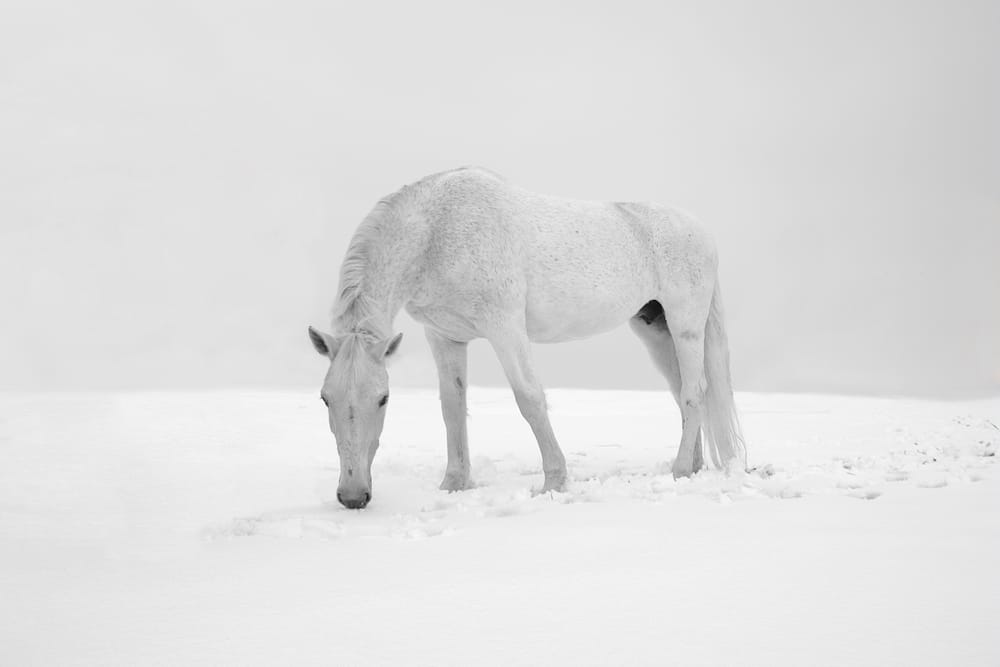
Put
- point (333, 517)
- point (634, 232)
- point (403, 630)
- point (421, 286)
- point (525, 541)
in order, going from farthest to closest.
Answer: point (634, 232), point (421, 286), point (333, 517), point (525, 541), point (403, 630)

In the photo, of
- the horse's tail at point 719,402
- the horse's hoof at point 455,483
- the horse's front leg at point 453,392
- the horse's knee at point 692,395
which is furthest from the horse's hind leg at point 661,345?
the horse's hoof at point 455,483

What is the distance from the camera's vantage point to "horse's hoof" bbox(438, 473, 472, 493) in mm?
5855

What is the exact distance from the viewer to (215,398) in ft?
33.8

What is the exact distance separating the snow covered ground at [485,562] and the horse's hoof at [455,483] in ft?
0.35

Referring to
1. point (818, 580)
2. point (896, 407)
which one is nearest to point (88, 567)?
point (818, 580)

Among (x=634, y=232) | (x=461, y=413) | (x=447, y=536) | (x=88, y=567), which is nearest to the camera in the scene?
(x=88, y=567)

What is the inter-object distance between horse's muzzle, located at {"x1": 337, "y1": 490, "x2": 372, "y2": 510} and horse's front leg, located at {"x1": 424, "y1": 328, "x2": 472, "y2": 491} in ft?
4.54

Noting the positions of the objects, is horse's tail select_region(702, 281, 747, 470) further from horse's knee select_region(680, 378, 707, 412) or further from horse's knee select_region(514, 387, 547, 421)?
horse's knee select_region(514, 387, 547, 421)

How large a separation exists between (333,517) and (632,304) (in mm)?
3155

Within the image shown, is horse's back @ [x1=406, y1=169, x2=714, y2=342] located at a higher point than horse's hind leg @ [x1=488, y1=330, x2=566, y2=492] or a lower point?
higher

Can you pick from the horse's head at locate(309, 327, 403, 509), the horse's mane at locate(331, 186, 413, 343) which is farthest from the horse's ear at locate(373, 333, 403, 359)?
the horse's mane at locate(331, 186, 413, 343)

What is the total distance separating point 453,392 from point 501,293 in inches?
46.7

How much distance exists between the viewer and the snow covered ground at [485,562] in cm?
204

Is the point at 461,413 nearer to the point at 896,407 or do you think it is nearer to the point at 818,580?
the point at 818,580
